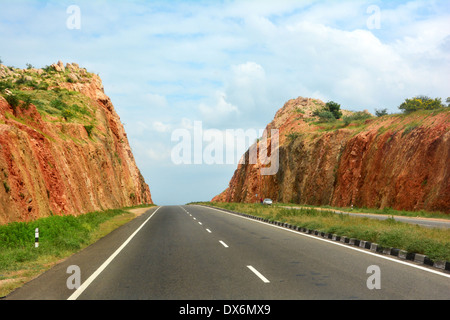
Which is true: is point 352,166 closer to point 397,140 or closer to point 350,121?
point 397,140

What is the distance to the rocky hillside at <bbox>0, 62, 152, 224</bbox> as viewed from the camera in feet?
60.7

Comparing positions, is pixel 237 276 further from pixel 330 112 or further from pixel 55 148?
pixel 330 112

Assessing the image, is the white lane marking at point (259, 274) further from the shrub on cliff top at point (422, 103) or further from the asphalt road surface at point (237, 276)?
the shrub on cliff top at point (422, 103)

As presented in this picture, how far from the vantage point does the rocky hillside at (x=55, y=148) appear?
60.7 ft

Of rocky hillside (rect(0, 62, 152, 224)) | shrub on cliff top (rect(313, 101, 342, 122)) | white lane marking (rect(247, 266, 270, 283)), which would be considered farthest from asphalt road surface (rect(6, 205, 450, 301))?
shrub on cliff top (rect(313, 101, 342, 122))

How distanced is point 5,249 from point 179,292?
7470mm

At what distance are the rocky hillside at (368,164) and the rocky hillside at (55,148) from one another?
1104 inches

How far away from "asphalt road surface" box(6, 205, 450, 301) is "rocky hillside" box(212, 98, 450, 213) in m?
23.6

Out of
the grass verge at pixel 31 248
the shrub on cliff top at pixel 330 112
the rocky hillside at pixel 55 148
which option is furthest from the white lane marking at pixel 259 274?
the shrub on cliff top at pixel 330 112

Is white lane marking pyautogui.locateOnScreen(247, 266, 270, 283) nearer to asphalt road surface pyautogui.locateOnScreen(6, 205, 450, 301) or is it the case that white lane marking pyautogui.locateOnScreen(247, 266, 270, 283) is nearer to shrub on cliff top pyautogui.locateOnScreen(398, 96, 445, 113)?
asphalt road surface pyautogui.locateOnScreen(6, 205, 450, 301)

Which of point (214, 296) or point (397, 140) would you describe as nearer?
point (214, 296)
